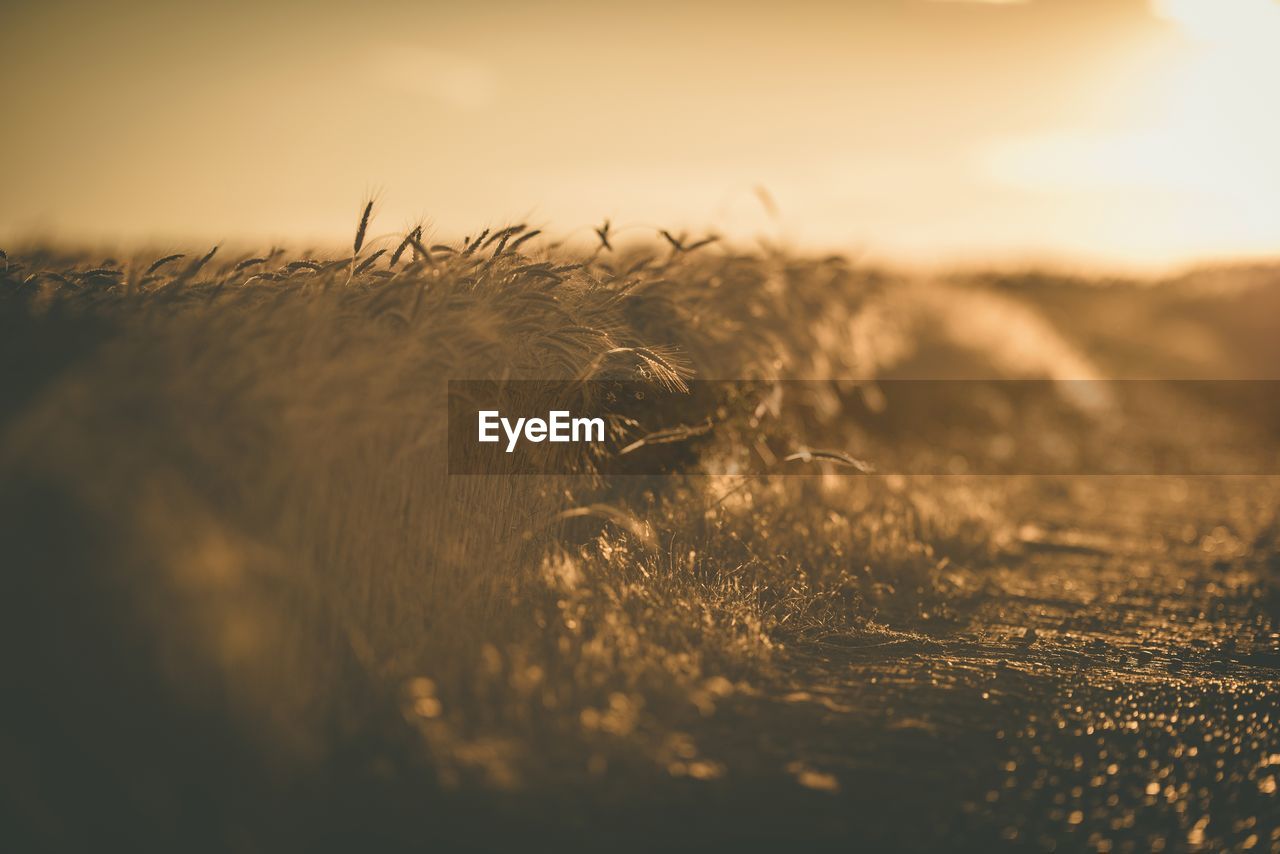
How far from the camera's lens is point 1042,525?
9.44 metres

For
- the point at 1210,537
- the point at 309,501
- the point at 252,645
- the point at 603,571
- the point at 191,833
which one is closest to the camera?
the point at 191,833

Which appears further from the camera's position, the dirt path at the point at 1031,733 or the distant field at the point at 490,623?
the dirt path at the point at 1031,733

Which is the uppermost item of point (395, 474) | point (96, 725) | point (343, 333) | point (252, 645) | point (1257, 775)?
point (343, 333)

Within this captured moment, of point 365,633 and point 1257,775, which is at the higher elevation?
point 365,633

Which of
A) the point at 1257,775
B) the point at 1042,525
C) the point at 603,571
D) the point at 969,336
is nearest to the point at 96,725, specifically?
the point at 603,571

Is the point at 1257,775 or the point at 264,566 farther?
the point at 1257,775

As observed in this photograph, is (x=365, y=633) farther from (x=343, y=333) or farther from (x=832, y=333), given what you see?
(x=832, y=333)

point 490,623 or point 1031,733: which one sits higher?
point 490,623

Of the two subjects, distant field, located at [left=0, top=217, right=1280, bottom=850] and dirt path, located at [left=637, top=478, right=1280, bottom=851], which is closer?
distant field, located at [left=0, top=217, right=1280, bottom=850]

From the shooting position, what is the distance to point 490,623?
4.44 metres

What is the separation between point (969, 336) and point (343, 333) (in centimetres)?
1232

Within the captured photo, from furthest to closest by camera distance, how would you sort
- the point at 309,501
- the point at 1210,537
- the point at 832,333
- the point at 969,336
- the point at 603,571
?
1. the point at 969,336
2. the point at 1210,537
3. the point at 832,333
4. the point at 603,571
5. the point at 309,501

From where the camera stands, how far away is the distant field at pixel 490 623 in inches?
134

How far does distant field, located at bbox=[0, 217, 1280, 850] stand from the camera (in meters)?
3.40
